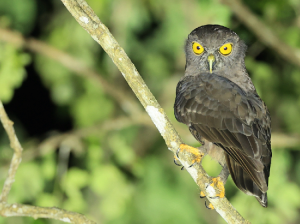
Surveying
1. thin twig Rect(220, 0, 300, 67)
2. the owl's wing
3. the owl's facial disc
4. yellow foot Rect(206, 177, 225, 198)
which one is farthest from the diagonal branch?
thin twig Rect(220, 0, 300, 67)

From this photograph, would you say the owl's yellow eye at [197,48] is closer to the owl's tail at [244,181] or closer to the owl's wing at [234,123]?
the owl's wing at [234,123]

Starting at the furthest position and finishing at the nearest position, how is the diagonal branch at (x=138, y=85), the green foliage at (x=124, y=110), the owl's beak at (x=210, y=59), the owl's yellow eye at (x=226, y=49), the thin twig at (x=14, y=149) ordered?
the green foliage at (x=124, y=110) → the owl's yellow eye at (x=226, y=49) → the owl's beak at (x=210, y=59) → the thin twig at (x=14, y=149) → the diagonal branch at (x=138, y=85)

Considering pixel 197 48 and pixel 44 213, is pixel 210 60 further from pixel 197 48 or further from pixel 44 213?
pixel 44 213

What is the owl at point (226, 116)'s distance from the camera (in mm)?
3549

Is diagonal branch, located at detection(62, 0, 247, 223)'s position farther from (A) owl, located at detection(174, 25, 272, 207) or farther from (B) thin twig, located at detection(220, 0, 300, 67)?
(B) thin twig, located at detection(220, 0, 300, 67)

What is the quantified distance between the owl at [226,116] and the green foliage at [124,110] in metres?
0.99

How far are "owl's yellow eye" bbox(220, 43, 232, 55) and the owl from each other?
0.01 meters

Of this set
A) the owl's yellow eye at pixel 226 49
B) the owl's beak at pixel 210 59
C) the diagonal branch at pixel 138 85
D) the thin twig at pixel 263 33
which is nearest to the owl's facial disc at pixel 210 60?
the owl's beak at pixel 210 59

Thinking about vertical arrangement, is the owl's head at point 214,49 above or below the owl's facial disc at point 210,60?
above

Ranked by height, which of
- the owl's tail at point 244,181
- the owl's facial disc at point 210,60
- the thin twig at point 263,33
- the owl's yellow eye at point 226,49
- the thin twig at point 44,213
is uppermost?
the thin twig at point 263,33

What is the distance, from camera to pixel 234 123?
361cm

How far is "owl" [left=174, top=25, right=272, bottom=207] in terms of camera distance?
3549 mm

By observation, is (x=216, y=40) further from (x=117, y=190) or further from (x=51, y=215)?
(x=117, y=190)

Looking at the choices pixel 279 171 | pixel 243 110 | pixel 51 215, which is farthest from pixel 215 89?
pixel 279 171
